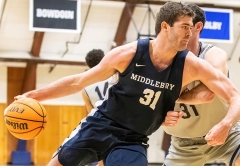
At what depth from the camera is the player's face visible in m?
3.11

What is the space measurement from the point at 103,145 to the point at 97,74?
53 cm

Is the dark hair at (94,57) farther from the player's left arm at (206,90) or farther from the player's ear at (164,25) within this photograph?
the player's ear at (164,25)

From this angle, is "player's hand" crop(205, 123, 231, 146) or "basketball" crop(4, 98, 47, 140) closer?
"player's hand" crop(205, 123, 231, 146)

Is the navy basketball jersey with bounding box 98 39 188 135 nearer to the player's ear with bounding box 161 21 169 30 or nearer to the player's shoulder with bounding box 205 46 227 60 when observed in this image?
the player's ear with bounding box 161 21 169 30

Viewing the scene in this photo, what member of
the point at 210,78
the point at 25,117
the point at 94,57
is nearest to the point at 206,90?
the point at 210,78

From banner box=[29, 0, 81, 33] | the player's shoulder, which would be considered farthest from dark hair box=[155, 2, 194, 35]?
banner box=[29, 0, 81, 33]

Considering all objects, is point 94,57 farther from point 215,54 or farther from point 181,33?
point 181,33

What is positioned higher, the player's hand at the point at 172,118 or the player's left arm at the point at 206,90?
the player's left arm at the point at 206,90

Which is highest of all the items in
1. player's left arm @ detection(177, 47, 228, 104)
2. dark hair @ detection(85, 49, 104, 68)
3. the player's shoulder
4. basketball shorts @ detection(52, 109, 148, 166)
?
the player's shoulder

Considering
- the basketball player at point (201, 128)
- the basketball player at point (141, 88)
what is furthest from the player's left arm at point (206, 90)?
the basketball player at point (141, 88)

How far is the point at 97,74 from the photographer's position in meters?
3.27

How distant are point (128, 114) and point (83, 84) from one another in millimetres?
417

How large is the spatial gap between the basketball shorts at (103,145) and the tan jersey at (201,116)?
71 centimetres

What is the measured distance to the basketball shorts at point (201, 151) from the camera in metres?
3.67
